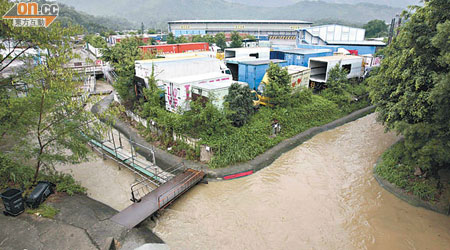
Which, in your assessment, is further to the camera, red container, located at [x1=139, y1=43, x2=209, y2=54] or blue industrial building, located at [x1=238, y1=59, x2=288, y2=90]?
red container, located at [x1=139, y1=43, x2=209, y2=54]

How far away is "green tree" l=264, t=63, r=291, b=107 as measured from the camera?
56.4 feet

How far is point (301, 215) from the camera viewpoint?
1062 cm

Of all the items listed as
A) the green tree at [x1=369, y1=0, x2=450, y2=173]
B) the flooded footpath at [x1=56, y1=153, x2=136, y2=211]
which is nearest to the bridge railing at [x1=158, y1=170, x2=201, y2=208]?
the flooded footpath at [x1=56, y1=153, x2=136, y2=211]

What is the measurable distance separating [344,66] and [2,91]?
80.9ft

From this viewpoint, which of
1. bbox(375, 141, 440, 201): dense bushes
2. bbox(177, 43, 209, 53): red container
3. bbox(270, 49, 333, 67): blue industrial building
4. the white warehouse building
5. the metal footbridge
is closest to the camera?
the metal footbridge

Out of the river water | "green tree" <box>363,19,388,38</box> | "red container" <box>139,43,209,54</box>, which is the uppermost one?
"green tree" <box>363,19,388,38</box>

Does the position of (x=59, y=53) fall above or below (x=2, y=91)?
above

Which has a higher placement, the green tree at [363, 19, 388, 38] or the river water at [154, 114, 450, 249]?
the green tree at [363, 19, 388, 38]

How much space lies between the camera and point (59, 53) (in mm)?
8039

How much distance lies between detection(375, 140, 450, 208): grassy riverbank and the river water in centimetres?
73

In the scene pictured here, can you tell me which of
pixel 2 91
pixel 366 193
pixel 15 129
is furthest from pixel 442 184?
pixel 2 91

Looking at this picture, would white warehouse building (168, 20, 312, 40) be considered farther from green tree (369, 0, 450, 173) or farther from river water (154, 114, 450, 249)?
green tree (369, 0, 450, 173)

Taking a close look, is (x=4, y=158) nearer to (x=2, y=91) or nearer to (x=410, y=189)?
(x=2, y=91)

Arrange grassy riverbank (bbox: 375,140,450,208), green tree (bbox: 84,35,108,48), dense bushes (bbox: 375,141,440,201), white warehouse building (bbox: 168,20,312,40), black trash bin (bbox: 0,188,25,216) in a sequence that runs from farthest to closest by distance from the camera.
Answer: white warehouse building (bbox: 168,20,312,40)
green tree (bbox: 84,35,108,48)
dense bushes (bbox: 375,141,440,201)
grassy riverbank (bbox: 375,140,450,208)
black trash bin (bbox: 0,188,25,216)
